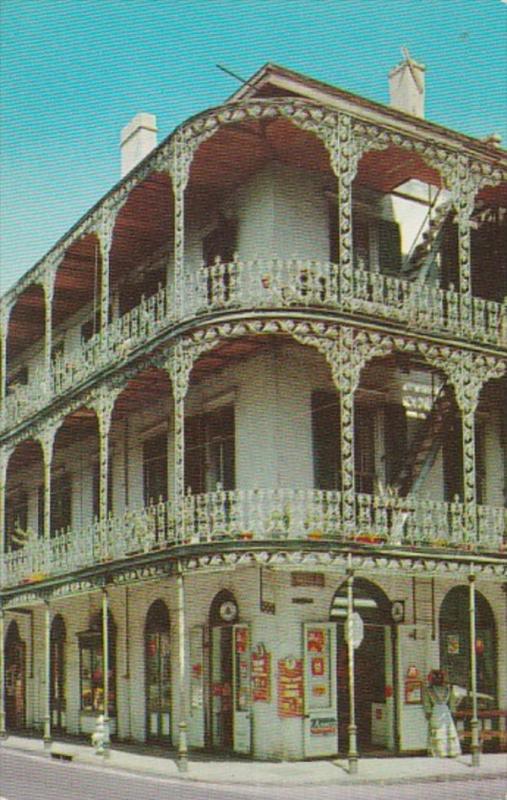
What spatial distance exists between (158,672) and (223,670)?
2.40m

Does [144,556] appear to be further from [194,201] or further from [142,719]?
[194,201]

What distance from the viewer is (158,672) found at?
2073 cm

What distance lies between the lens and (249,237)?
62.7ft

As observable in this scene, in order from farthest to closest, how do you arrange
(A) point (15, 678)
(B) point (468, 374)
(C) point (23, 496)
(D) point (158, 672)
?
(C) point (23, 496), (A) point (15, 678), (D) point (158, 672), (B) point (468, 374)

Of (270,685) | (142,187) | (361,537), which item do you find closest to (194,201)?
(142,187)

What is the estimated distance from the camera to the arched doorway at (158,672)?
2034 centimetres

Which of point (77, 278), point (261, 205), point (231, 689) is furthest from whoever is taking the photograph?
point (77, 278)

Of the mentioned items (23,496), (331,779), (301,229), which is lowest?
(331,779)

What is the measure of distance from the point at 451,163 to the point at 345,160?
208cm

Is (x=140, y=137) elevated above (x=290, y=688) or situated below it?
above

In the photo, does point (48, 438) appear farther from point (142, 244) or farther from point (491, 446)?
point (491, 446)

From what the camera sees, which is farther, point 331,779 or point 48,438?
point 48,438

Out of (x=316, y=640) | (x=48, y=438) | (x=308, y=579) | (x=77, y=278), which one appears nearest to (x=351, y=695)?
(x=316, y=640)

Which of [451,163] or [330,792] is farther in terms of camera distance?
[451,163]
